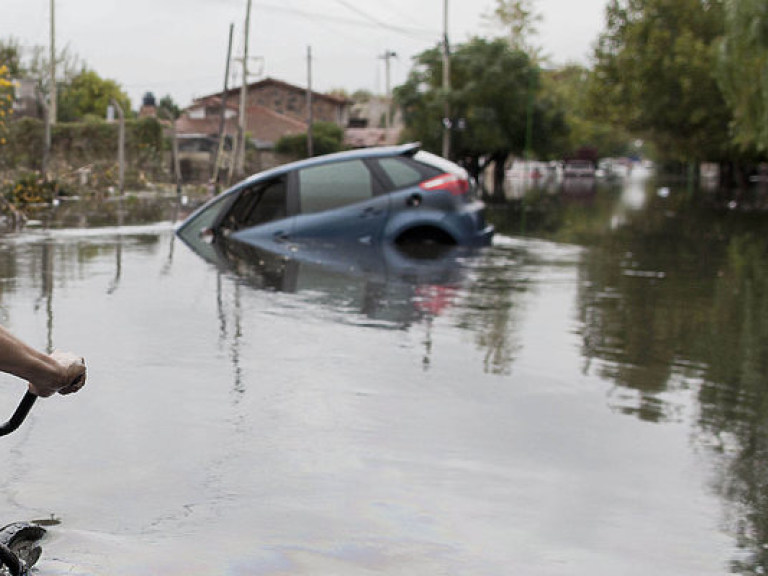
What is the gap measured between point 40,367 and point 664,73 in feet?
187

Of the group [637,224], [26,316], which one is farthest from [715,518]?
[637,224]

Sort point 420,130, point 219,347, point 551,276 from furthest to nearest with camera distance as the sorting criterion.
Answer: point 420,130, point 551,276, point 219,347

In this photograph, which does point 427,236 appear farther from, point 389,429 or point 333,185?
point 389,429

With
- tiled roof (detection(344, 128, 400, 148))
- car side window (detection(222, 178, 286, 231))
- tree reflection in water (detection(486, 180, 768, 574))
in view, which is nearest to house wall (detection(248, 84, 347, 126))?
tiled roof (detection(344, 128, 400, 148))

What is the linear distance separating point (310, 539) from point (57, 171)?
44.2m

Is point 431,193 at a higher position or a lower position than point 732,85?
lower

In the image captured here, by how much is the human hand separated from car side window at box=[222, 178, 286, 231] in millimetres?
14166

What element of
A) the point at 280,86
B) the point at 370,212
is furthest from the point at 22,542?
the point at 280,86

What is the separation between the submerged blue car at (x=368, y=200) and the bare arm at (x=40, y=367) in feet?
44.1

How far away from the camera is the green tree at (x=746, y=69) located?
2150 cm

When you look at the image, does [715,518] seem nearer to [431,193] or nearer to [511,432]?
[511,432]

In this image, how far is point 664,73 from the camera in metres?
57.8

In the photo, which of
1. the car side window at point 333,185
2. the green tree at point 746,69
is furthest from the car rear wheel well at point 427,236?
the green tree at point 746,69

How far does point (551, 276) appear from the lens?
15.4 meters
